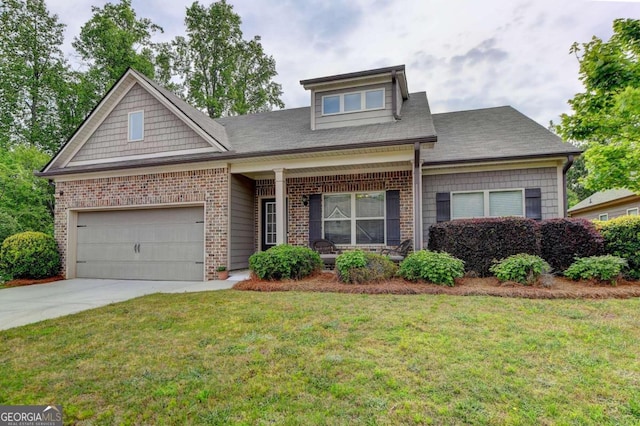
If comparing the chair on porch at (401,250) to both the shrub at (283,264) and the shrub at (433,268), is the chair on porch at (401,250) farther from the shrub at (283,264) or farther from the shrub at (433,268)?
the shrub at (283,264)

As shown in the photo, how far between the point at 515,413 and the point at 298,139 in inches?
328

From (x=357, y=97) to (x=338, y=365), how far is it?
8786mm

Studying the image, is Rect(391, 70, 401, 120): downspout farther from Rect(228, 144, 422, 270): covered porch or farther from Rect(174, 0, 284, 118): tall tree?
Rect(174, 0, 284, 118): tall tree

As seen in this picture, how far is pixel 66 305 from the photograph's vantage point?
6094 millimetres

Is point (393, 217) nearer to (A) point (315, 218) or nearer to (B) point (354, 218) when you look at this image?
(B) point (354, 218)

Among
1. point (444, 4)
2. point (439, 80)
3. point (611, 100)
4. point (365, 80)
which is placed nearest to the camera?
point (444, 4)

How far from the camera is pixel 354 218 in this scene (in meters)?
9.94

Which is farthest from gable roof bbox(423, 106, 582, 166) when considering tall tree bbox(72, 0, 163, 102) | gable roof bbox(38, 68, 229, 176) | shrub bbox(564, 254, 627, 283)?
tall tree bbox(72, 0, 163, 102)

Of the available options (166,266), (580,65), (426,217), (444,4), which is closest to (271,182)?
(166,266)

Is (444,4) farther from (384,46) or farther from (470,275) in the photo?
(470,275)

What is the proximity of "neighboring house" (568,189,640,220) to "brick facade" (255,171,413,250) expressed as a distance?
942 cm

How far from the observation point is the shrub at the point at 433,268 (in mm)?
6543

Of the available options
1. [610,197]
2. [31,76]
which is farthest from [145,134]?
[610,197]

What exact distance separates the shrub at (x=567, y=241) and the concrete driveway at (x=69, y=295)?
22.2 ft
